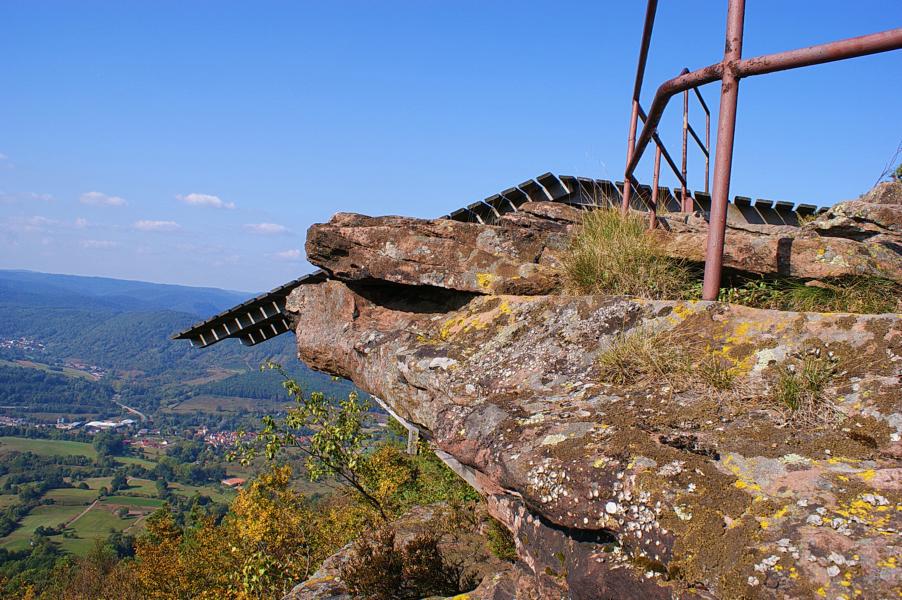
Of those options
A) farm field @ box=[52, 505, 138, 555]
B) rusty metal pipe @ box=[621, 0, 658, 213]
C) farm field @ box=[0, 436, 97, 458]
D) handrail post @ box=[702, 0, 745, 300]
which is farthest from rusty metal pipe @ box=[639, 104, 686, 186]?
farm field @ box=[0, 436, 97, 458]

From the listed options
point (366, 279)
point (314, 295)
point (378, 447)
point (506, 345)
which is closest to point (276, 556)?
point (378, 447)

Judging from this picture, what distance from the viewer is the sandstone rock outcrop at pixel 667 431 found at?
7.78 feet

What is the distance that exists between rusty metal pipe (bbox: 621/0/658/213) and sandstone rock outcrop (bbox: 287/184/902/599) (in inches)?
32.5

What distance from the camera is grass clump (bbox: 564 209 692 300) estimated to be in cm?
487

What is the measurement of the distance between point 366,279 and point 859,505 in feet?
16.7

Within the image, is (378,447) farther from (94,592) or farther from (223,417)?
(223,417)

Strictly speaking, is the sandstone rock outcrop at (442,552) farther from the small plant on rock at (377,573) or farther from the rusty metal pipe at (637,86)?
the rusty metal pipe at (637,86)

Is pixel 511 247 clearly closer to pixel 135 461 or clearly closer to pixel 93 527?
pixel 93 527

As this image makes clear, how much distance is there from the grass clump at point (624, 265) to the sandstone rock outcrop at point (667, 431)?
304mm

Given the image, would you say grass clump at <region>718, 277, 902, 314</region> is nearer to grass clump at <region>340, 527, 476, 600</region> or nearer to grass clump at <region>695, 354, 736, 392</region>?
grass clump at <region>695, 354, 736, 392</region>

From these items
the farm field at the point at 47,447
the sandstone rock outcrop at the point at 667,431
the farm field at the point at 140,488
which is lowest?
the farm field at the point at 47,447

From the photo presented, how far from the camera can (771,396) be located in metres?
3.18

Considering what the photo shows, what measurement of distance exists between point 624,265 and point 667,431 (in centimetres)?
212

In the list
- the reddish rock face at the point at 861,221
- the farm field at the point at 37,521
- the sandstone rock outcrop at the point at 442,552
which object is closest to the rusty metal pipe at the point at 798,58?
the reddish rock face at the point at 861,221
